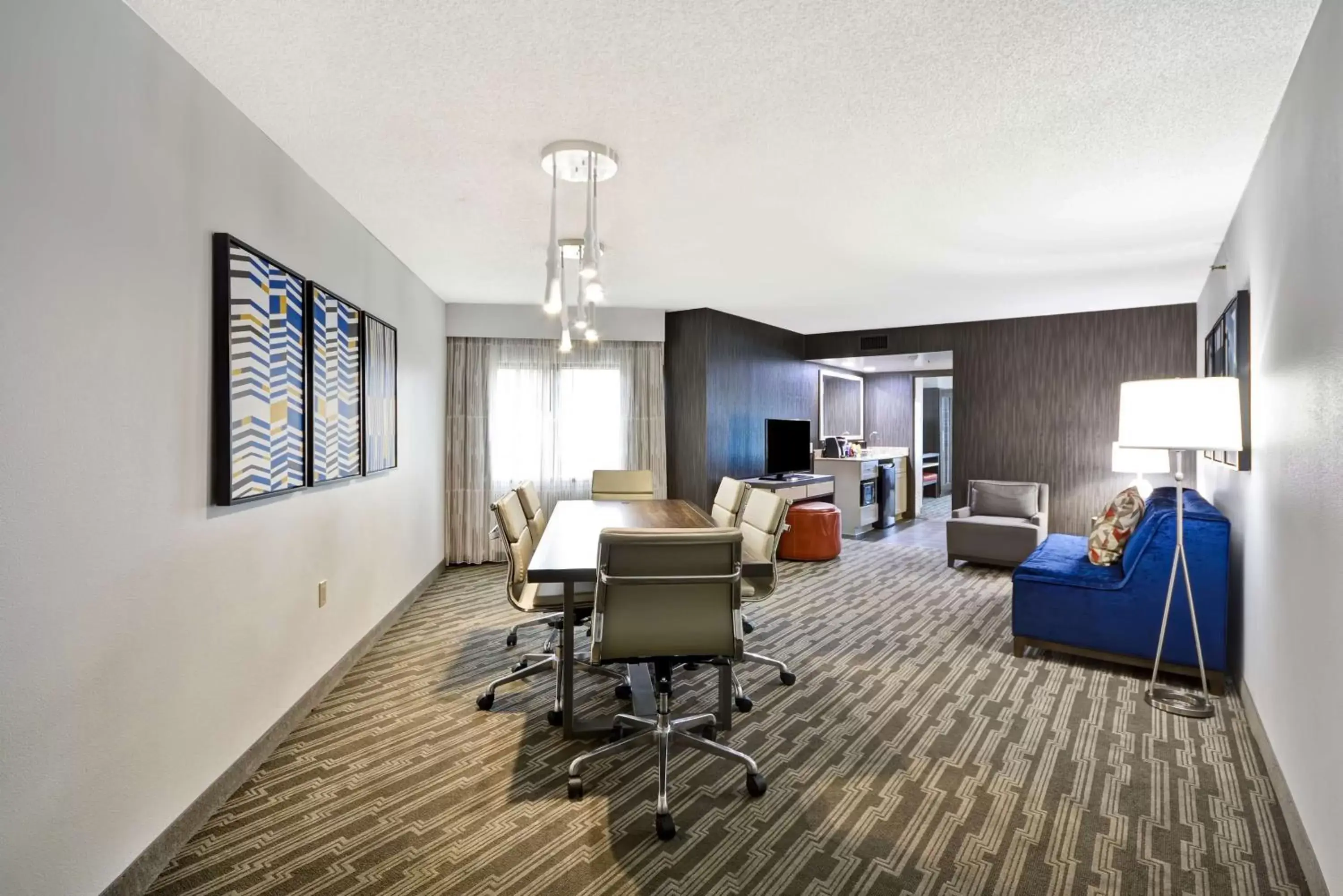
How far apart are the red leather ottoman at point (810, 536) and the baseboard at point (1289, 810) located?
12.1 feet

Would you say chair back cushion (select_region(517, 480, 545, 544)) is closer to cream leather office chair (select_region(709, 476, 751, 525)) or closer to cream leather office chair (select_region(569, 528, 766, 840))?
cream leather office chair (select_region(709, 476, 751, 525))

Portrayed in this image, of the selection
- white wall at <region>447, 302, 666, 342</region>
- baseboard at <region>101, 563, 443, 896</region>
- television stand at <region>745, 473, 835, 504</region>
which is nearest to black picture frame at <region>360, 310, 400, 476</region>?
baseboard at <region>101, 563, 443, 896</region>

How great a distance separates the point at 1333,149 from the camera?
1.76 meters

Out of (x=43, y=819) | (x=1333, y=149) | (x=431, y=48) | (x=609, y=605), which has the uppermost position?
(x=431, y=48)

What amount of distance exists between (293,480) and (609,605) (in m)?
1.50

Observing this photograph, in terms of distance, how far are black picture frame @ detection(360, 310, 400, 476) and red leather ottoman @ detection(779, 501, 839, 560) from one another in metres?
3.67

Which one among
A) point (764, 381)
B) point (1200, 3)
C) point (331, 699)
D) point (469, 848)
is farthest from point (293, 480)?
point (764, 381)

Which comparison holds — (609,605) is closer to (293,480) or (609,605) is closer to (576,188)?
(293,480)

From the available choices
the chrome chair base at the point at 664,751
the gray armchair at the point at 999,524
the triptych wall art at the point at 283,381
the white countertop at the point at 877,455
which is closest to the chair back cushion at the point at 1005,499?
the gray armchair at the point at 999,524

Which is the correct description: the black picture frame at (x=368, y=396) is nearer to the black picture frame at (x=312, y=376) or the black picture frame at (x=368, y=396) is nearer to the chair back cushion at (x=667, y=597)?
the black picture frame at (x=312, y=376)

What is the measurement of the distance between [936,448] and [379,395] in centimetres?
1035

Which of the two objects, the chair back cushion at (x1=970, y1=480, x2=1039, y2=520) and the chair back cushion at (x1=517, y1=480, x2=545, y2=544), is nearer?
the chair back cushion at (x1=517, y1=480, x2=545, y2=544)

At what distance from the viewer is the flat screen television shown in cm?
729

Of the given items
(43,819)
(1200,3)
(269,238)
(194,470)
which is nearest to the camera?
(43,819)
